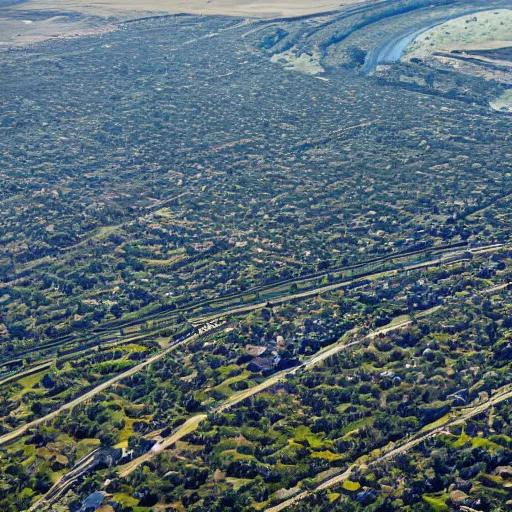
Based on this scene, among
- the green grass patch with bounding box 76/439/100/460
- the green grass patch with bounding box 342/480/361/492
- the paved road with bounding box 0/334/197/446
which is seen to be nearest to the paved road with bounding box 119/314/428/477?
the green grass patch with bounding box 76/439/100/460

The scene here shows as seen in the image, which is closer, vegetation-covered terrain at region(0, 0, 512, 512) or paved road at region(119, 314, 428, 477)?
vegetation-covered terrain at region(0, 0, 512, 512)

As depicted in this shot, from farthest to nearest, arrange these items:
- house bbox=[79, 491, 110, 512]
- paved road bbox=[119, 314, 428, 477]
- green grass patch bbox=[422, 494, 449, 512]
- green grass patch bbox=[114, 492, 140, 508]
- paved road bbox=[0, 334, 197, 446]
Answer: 1. paved road bbox=[0, 334, 197, 446]
2. paved road bbox=[119, 314, 428, 477]
3. green grass patch bbox=[114, 492, 140, 508]
4. house bbox=[79, 491, 110, 512]
5. green grass patch bbox=[422, 494, 449, 512]

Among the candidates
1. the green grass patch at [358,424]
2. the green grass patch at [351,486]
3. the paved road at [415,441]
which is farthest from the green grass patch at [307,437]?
the green grass patch at [351,486]

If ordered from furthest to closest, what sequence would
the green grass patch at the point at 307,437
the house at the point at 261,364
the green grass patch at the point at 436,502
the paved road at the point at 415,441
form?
the house at the point at 261,364
the green grass patch at the point at 307,437
the paved road at the point at 415,441
the green grass patch at the point at 436,502

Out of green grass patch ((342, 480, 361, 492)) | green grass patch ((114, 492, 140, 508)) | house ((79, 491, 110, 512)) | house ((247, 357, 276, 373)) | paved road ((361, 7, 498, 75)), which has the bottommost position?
green grass patch ((342, 480, 361, 492))

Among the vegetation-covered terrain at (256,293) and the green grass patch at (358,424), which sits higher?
the vegetation-covered terrain at (256,293)

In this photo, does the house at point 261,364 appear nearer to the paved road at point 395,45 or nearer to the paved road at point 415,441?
the paved road at point 415,441

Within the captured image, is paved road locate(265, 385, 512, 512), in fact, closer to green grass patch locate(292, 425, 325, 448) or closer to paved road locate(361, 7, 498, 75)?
green grass patch locate(292, 425, 325, 448)

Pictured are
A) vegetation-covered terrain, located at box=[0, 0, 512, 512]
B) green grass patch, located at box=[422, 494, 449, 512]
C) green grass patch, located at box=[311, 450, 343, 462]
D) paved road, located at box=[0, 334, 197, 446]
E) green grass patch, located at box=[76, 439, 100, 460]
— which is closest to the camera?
green grass patch, located at box=[422, 494, 449, 512]

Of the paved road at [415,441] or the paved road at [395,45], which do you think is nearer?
the paved road at [415,441]
